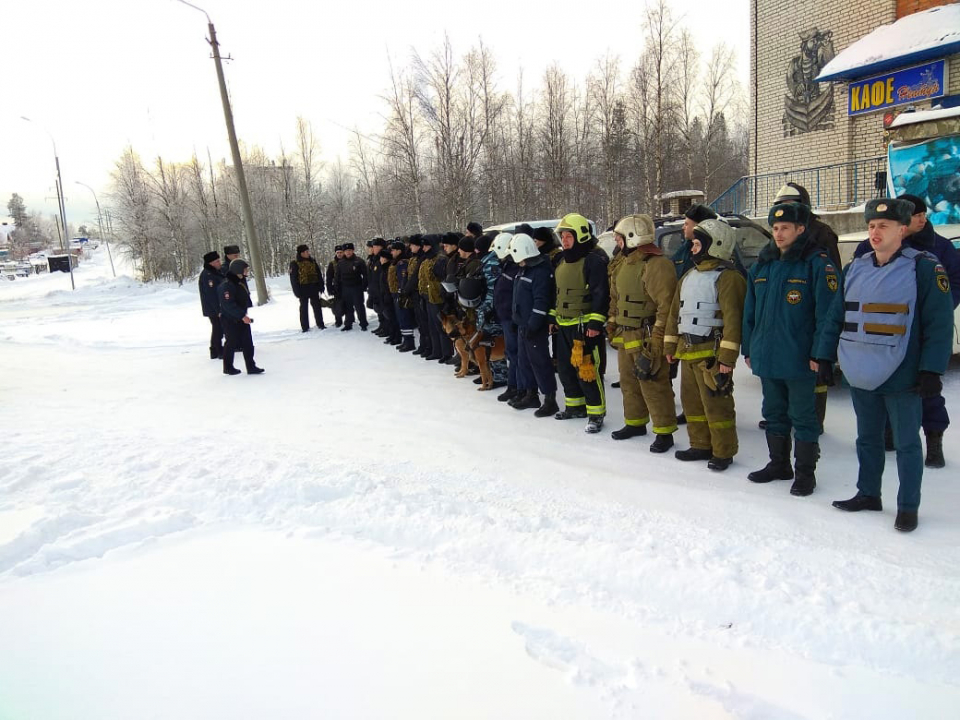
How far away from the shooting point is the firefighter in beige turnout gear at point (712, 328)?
496 centimetres

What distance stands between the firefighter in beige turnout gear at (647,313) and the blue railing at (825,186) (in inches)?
352

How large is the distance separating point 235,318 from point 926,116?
9687 mm

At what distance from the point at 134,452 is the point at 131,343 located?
28.1 ft

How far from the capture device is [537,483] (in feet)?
16.6

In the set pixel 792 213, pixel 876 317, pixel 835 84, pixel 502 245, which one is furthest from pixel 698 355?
pixel 835 84

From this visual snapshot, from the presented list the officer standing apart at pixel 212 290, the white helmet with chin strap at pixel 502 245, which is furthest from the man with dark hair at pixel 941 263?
the officer standing apart at pixel 212 290

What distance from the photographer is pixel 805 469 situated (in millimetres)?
4621

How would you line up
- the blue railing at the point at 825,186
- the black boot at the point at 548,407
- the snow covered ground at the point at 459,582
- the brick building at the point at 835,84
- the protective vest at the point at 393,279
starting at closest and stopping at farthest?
the snow covered ground at the point at 459,582 → the black boot at the point at 548,407 → the protective vest at the point at 393,279 → the brick building at the point at 835,84 → the blue railing at the point at 825,186

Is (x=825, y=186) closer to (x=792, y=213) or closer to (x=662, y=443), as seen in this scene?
(x=662, y=443)

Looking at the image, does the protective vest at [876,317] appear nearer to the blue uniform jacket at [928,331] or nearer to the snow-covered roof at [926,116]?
the blue uniform jacket at [928,331]

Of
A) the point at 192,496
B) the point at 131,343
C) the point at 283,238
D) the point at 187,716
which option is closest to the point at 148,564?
the point at 192,496

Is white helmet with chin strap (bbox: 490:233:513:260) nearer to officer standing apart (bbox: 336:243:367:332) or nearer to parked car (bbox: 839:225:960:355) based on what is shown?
parked car (bbox: 839:225:960:355)

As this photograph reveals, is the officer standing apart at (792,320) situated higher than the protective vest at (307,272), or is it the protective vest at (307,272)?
the protective vest at (307,272)

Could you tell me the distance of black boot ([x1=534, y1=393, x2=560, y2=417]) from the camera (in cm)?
709
